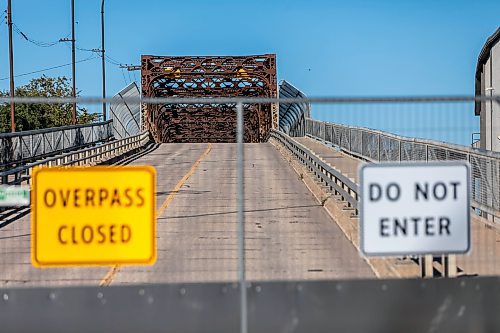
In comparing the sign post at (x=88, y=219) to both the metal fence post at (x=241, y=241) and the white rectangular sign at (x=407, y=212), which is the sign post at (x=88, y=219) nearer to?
the metal fence post at (x=241, y=241)

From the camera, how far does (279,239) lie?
46.8 ft

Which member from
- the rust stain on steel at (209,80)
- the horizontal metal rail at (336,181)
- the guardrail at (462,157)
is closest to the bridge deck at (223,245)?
the horizontal metal rail at (336,181)

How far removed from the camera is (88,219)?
7676 millimetres

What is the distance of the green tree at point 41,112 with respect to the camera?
83.9m

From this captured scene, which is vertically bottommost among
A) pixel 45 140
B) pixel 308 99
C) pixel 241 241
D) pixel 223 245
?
pixel 223 245

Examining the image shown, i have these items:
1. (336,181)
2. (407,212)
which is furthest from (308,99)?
(336,181)

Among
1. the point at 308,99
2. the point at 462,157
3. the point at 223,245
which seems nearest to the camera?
the point at 308,99

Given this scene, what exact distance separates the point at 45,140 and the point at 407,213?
23.0 metres

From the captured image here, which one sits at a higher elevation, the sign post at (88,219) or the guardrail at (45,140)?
the guardrail at (45,140)

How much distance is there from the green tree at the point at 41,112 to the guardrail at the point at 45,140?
30.0 m

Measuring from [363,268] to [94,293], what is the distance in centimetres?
350

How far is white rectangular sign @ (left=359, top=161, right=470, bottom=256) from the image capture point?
26.4 ft

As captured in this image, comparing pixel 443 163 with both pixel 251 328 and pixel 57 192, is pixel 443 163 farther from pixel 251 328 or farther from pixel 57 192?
pixel 57 192

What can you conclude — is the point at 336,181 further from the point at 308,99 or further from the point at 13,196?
the point at 13,196
